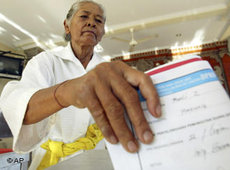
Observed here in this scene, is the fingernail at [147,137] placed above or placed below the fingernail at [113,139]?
below

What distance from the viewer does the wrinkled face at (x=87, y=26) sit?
0.77 m

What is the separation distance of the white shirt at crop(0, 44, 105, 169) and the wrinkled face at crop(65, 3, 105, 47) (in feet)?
0.27

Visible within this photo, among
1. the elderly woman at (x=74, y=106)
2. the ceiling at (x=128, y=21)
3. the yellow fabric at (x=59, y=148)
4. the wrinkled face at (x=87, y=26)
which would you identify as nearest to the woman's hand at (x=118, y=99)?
the elderly woman at (x=74, y=106)

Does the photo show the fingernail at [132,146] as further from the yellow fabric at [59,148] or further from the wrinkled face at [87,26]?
the wrinkled face at [87,26]

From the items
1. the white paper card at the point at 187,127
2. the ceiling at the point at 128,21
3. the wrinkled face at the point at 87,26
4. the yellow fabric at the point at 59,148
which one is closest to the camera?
the white paper card at the point at 187,127

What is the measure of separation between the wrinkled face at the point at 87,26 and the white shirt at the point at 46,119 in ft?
0.27

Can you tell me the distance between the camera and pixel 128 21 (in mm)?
3172

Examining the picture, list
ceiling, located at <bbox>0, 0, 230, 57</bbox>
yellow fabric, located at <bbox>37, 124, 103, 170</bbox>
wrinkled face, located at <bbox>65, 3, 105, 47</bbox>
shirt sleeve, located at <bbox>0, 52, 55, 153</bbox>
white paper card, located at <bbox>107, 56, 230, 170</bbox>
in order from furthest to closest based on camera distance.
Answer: ceiling, located at <bbox>0, 0, 230, 57</bbox> < wrinkled face, located at <bbox>65, 3, 105, 47</bbox> < yellow fabric, located at <bbox>37, 124, 103, 170</bbox> < shirt sleeve, located at <bbox>0, 52, 55, 153</bbox> < white paper card, located at <bbox>107, 56, 230, 170</bbox>

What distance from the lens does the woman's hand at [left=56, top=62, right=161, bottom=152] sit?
213 mm

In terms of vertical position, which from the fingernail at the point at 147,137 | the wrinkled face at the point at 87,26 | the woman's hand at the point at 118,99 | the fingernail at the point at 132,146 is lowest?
the fingernail at the point at 132,146

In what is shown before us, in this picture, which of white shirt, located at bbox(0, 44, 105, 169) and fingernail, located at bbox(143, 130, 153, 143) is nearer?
fingernail, located at bbox(143, 130, 153, 143)

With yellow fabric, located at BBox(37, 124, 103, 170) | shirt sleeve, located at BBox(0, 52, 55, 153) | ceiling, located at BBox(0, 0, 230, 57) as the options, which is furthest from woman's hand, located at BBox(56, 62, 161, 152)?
ceiling, located at BBox(0, 0, 230, 57)

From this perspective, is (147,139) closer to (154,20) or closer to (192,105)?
(192,105)

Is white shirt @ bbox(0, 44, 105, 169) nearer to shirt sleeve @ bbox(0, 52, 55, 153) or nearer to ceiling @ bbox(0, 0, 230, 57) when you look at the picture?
shirt sleeve @ bbox(0, 52, 55, 153)
